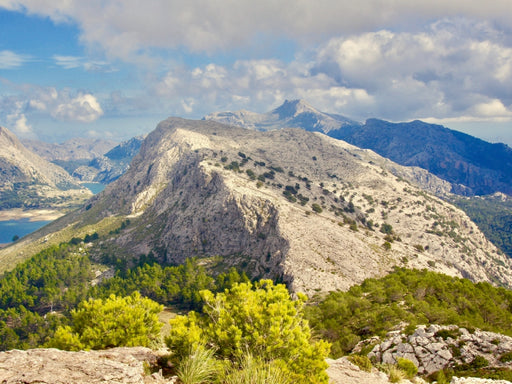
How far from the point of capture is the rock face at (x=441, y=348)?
127 ft

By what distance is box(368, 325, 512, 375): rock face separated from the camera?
127ft

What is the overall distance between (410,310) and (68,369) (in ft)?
200

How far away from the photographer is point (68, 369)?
19.1 meters

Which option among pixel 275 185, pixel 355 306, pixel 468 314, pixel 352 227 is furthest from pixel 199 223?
pixel 468 314

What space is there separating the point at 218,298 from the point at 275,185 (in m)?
170

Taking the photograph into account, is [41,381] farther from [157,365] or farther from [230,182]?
[230,182]

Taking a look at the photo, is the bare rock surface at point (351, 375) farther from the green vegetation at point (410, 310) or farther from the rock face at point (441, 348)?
the green vegetation at point (410, 310)

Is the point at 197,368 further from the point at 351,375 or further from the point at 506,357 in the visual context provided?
the point at 506,357

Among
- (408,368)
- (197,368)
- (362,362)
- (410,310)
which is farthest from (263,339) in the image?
(410,310)

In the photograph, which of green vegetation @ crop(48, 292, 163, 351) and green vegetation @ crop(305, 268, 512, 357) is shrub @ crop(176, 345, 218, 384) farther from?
green vegetation @ crop(305, 268, 512, 357)

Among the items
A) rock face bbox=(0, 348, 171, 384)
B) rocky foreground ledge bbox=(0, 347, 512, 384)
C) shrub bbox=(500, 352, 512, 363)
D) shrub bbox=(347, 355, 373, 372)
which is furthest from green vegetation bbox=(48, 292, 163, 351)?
shrub bbox=(500, 352, 512, 363)

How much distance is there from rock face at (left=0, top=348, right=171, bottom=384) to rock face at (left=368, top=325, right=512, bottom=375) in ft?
112

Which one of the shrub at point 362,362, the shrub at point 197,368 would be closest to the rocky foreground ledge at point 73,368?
the shrub at point 197,368

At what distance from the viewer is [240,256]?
151 m
